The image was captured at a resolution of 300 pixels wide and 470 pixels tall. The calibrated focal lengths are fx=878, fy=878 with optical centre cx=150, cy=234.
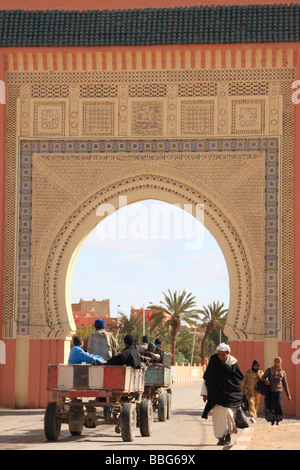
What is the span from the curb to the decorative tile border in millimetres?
4127

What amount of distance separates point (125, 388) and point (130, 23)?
746 centimetres

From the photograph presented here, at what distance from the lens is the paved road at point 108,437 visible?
334 inches

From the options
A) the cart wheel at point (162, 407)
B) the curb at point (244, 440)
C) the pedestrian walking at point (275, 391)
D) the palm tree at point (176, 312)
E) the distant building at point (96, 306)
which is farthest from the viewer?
the distant building at point (96, 306)

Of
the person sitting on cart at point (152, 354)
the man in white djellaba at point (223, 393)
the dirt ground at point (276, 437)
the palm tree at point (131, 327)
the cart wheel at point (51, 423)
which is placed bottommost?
the dirt ground at point (276, 437)

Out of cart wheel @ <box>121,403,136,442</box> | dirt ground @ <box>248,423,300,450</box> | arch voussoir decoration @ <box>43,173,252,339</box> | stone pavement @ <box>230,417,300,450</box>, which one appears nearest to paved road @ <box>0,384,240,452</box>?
cart wheel @ <box>121,403,136,442</box>

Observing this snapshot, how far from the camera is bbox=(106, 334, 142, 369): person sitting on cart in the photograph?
9.47 meters

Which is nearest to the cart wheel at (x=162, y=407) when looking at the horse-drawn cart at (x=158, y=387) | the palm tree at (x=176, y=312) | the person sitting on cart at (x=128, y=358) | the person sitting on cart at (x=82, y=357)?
the horse-drawn cart at (x=158, y=387)

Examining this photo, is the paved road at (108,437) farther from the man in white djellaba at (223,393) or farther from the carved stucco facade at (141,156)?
the carved stucco facade at (141,156)

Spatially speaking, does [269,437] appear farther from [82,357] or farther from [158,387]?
[158,387]

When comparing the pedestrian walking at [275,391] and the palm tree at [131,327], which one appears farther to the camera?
the palm tree at [131,327]

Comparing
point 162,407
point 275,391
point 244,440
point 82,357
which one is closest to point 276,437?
point 244,440

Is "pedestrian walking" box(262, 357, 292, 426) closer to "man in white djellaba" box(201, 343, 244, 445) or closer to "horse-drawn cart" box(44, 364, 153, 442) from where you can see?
"man in white djellaba" box(201, 343, 244, 445)

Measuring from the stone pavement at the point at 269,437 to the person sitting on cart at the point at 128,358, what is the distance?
4.54 ft

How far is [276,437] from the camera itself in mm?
9906
